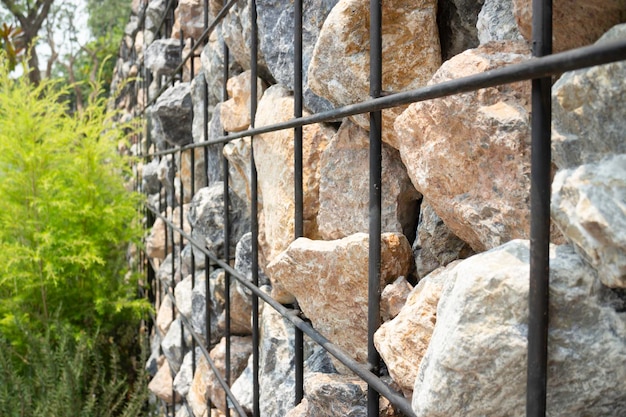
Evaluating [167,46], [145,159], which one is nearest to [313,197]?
[167,46]

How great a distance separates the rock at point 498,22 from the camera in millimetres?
596

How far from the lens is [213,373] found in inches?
65.6

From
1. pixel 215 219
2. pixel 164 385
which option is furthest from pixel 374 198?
pixel 164 385

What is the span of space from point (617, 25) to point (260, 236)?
36.1 inches

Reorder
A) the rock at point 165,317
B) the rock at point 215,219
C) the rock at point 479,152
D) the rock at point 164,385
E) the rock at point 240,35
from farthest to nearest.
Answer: the rock at point 165,317, the rock at point 164,385, the rock at point 215,219, the rock at point 240,35, the rock at point 479,152

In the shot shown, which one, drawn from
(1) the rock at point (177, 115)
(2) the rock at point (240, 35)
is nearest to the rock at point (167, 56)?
(1) the rock at point (177, 115)

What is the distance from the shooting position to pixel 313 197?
40.6 inches

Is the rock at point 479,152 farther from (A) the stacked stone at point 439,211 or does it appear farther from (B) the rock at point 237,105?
(B) the rock at point 237,105

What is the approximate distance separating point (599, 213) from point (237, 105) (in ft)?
3.73

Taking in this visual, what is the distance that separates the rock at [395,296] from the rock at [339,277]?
0.05 feet

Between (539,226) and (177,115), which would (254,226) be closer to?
(539,226)

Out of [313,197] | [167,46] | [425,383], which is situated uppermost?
[167,46]

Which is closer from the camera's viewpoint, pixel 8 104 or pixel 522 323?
pixel 522 323

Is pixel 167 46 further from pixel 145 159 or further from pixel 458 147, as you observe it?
pixel 458 147
